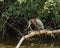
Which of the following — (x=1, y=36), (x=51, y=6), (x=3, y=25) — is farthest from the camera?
(x=1, y=36)

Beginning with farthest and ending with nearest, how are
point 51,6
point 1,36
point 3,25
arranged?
point 1,36, point 3,25, point 51,6

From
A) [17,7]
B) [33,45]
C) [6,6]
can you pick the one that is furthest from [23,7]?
[33,45]

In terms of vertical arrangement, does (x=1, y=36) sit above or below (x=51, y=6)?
below

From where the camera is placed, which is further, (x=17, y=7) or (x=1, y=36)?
(x=1, y=36)

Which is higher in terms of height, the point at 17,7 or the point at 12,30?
the point at 17,7

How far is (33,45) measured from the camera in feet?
38.1

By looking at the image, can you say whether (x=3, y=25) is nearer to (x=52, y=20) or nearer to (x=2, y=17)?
(x=2, y=17)

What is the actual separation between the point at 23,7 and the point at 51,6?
4.21 ft

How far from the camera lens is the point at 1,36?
Result: 40.8 feet

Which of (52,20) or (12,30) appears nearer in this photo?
(52,20)

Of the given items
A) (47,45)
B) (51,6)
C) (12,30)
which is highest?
(51,6)

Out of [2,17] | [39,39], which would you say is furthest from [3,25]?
[39,39]

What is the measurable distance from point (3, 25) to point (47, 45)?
84.7 inches

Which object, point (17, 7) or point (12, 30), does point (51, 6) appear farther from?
point (12, 30)
